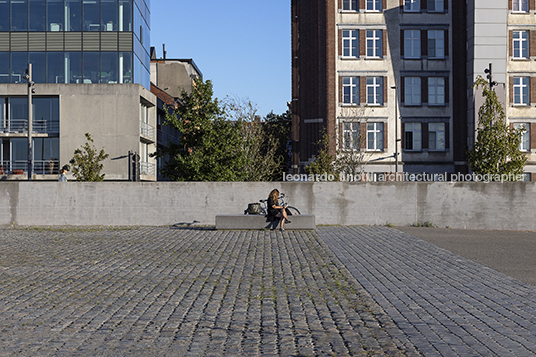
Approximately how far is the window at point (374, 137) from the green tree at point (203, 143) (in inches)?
603

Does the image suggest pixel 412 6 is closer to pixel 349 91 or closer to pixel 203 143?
pixel 349 91

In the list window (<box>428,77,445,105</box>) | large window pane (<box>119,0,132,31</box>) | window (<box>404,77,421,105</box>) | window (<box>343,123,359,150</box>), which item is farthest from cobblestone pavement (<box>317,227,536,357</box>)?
large window pane (<box>119,0,132,31</box>)

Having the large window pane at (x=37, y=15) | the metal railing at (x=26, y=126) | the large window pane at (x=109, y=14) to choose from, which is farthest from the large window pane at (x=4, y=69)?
the large window pane at (x=109, y=14)

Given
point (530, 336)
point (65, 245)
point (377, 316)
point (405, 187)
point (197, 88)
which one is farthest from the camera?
point (197, 88)

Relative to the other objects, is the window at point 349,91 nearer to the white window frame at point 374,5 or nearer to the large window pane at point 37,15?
the white window frame at point 374,5

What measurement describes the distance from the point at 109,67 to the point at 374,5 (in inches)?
836

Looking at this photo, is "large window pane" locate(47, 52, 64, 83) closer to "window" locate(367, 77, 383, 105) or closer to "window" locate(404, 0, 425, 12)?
"window" locate(367, 77, 383, 105)

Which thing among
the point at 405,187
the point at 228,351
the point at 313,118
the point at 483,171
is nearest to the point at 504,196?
the point at 405,187

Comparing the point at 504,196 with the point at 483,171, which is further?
the point at 483,171

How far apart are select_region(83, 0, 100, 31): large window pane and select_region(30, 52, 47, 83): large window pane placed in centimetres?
409

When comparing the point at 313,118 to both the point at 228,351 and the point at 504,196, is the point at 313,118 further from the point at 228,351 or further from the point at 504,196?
the point at 228,351

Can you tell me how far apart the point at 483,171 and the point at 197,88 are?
17641mm

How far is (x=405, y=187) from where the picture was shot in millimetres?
22969

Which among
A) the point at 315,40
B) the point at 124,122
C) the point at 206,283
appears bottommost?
the point at 206,283
